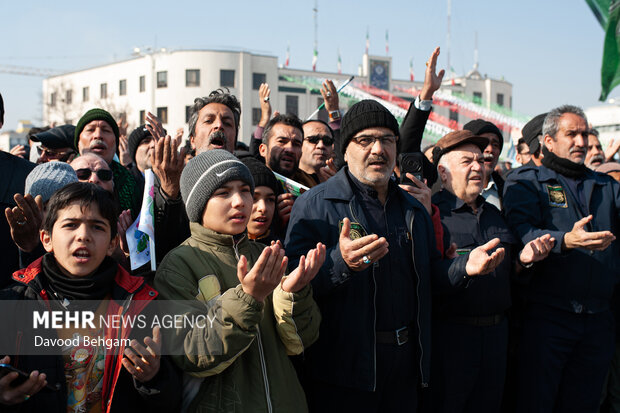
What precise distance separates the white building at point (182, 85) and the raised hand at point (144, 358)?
40.0 metres

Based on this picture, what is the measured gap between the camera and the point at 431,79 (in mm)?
4219

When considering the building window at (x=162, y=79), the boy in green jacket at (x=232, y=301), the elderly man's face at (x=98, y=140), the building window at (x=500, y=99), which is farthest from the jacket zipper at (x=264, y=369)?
the building window at (x=500, y=99)

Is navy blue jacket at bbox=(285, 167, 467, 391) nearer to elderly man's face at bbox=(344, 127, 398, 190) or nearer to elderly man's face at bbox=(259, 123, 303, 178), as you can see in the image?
elderly man's face at bbox=(344, 127, 398, 190)

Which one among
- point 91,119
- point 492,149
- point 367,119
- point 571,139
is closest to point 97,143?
point 91,119

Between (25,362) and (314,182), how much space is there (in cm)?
295

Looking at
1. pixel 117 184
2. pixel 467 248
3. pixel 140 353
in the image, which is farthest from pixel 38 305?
pixel 467 248

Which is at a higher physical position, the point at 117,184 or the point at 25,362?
the point at 117,184

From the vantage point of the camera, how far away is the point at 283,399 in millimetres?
2391

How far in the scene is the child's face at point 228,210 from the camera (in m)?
2.60

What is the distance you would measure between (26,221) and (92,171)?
0.74 metres

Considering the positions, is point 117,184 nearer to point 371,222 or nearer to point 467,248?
point 371,222

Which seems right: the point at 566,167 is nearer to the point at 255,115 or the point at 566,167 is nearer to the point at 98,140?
the point at 98,140

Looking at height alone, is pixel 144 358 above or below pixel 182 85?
below

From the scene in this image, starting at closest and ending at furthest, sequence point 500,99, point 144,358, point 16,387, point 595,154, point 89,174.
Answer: point 16,387 < point 144,358 < point 89,174 < point 595,154 < point 500,99
